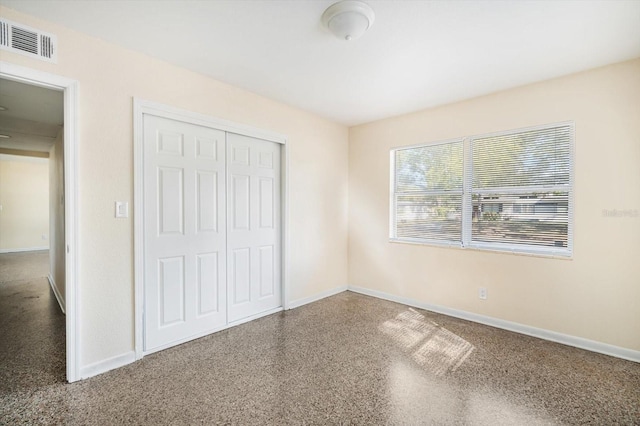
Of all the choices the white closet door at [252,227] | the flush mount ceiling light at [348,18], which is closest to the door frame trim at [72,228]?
the white closet door at [252,227]

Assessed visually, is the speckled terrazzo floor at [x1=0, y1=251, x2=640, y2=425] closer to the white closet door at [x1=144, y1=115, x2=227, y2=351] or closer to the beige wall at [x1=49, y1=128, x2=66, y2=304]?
the white closet door at [x1=144, y1=115, x2=227, y2=351]

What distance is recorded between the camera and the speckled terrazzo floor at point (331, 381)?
1.80m

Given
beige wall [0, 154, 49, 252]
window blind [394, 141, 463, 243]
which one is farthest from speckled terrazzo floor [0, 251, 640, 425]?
beige wall [0, 154, 49, 252]

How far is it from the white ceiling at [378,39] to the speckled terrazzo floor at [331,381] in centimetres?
254

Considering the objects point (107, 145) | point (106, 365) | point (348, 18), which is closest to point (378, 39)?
point (348, 18)

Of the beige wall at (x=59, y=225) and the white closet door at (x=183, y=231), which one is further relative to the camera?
the beige wall at (x=59, y=225)

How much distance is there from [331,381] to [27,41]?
3136mm

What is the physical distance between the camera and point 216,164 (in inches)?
118

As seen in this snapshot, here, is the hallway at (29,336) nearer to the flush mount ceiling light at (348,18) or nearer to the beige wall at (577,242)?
the flush mount ceiling light at (348,18)

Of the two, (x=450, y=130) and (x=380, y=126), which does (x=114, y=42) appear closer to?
(x=380, y=126)

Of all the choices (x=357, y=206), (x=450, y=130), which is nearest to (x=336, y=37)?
(x=450, y=130)

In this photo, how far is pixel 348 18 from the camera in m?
1.87

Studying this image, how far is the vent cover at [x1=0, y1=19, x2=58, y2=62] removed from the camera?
1.86 meters

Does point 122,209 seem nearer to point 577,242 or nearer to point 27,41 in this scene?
point 27,41
